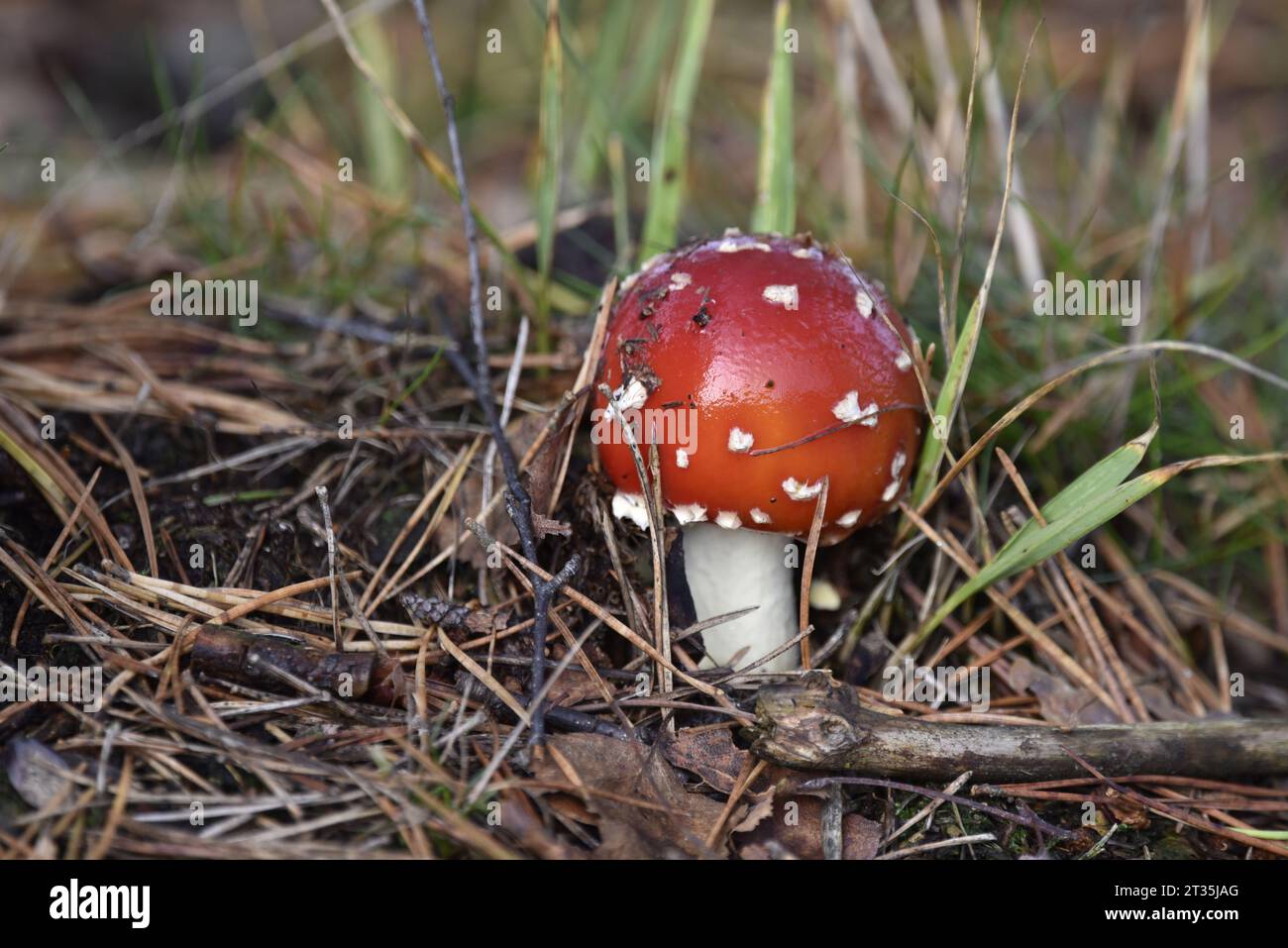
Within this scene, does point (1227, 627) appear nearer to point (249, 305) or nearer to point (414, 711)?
point (414, 711)

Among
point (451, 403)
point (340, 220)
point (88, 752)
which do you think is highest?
point (340, 220)

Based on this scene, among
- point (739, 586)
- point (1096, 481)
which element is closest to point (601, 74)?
point (739, 586)

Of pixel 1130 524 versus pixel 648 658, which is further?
pixel 1130 524

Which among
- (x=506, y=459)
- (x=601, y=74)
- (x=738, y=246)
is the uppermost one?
(x=601, y=74)

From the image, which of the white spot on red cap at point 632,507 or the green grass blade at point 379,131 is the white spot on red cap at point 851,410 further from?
the green grass blade at point 379,131

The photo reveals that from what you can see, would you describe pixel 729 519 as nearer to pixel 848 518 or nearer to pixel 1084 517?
pixel 848 518
